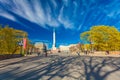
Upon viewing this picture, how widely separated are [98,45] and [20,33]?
33.4m

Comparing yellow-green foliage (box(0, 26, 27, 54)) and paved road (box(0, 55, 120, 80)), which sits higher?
yellow-green foliage (box(0, 26, 27, 54))

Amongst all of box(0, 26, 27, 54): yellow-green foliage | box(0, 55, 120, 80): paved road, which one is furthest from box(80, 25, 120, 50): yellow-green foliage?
box(0, 55, 120, 80): paved road

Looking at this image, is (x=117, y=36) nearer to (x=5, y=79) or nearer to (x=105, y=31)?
(x=105, y=31)

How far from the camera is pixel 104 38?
231 feet

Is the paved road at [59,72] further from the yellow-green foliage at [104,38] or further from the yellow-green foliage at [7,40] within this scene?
the yellow-green foliage at [104,38]

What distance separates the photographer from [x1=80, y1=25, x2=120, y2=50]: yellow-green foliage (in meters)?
69.5

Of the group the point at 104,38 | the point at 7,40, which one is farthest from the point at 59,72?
the point at 104,38

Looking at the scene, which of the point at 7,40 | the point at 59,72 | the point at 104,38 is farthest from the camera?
the point at 104,38

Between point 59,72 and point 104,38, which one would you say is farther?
point 104,38

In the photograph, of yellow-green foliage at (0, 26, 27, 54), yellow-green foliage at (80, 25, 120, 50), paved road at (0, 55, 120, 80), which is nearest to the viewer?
paved road at (0, 55, 120, 80)

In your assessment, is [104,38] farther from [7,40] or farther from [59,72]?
[59,72]

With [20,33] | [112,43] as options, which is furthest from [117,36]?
[20,33]

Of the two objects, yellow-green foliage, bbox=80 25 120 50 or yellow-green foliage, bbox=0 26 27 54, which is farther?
yellow-green foliage, bbox=80 25 120 50

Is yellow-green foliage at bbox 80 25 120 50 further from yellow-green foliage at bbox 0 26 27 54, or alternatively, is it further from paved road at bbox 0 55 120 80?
paved road at bbox 0 55 120 80
